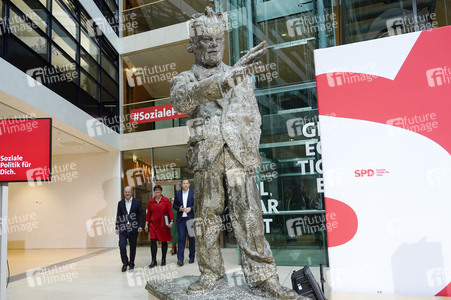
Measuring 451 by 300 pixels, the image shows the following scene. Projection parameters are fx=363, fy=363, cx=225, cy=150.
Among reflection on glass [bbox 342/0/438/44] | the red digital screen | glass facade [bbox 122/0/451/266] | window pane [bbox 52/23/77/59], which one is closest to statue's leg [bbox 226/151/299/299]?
the red digital screen

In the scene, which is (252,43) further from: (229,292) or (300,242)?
(229,292)

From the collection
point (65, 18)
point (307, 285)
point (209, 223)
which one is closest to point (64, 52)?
point (65, 18)

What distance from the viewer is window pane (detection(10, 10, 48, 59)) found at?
7.23 metres

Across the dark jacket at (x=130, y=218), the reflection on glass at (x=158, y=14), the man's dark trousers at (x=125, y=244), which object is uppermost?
the reflection on glass at (x=158, y=14)

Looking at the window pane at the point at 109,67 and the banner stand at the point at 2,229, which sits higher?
the window pane at the point at 109,67

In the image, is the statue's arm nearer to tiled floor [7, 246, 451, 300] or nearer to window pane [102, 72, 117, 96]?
tiled floor [7, 246, 451, 300]

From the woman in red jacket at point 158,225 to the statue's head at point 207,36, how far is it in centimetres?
508

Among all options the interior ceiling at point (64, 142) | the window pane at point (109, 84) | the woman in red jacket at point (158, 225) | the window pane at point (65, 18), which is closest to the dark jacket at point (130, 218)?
the woman in red jacket at point (158, 225)

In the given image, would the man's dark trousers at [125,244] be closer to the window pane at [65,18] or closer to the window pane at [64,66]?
the window pane at [64,66]

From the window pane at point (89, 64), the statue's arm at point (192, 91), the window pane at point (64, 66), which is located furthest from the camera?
the window pane at point (89, 64)

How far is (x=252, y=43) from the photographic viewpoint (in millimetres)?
6793

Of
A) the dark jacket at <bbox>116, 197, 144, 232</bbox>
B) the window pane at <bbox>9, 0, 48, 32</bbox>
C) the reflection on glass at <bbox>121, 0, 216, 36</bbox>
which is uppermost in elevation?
the reflection on glass at <bbox>121, 0, 216, 36</bbox>

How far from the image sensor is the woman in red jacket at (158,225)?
23.3ft

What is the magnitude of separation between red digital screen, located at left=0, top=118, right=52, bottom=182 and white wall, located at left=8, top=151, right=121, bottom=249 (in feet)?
28.4
